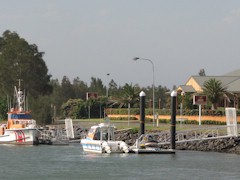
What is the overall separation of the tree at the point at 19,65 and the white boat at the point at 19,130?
38.9m

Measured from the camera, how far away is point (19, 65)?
11956cm

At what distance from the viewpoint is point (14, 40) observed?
4769 inches

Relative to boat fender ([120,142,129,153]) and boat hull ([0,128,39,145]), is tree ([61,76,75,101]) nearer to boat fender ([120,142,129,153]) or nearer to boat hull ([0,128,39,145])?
boat hull ([0,128,39,145])

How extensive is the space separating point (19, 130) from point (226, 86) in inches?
1514

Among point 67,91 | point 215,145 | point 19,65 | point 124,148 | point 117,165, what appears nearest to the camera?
point 117,165

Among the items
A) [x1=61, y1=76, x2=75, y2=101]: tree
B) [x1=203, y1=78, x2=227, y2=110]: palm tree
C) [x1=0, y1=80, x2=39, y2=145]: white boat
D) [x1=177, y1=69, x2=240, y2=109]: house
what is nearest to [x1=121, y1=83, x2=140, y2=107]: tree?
[x1=177, y1=69, x2=240, y2=109]: house

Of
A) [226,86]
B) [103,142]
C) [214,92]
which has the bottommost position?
[103,142]

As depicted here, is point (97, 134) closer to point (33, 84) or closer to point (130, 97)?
point (130, 97)

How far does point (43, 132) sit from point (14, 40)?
147ft

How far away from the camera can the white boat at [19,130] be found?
7719cm

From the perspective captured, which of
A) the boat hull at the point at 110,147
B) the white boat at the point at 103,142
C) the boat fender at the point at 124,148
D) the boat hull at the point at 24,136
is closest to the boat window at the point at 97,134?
the white boat at the point at 103,142

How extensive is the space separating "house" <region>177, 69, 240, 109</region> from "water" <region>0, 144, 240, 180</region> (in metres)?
37.6

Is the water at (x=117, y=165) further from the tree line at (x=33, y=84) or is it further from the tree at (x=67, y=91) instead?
the tree at (x=67, y=91)

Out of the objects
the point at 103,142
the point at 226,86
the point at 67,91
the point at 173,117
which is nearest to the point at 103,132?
the point at 103,142
